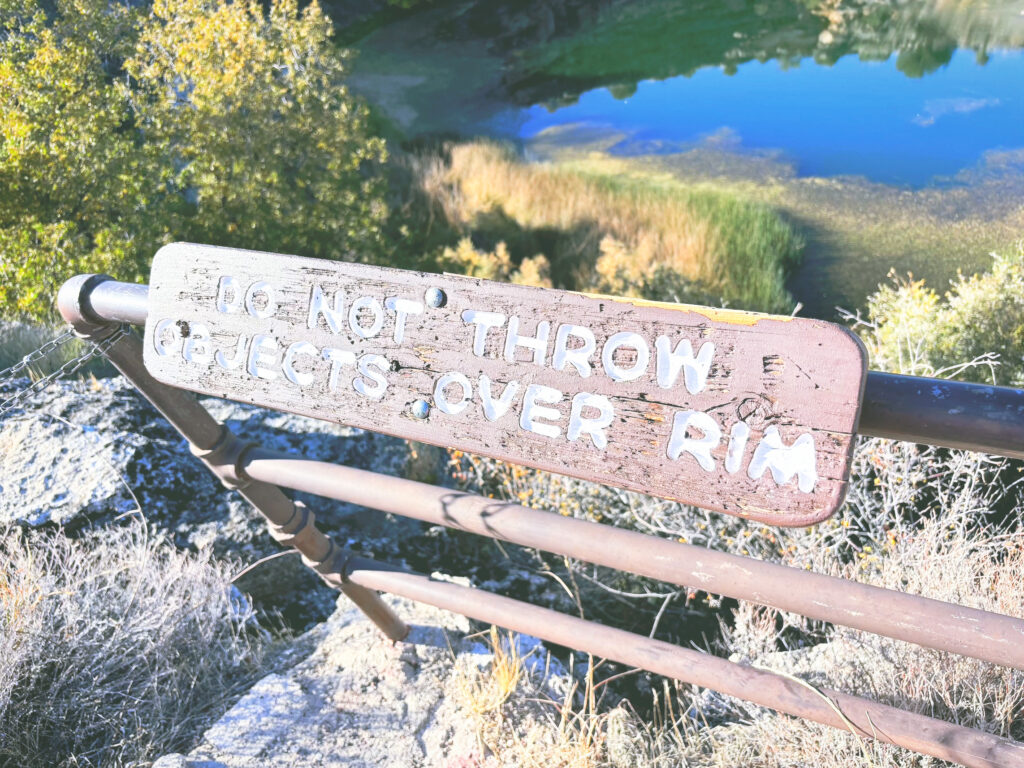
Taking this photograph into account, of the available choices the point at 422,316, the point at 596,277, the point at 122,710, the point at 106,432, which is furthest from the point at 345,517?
the point at 596,277

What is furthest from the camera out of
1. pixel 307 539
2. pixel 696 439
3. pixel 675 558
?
pixel 307 539

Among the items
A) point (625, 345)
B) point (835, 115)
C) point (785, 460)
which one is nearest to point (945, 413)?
point (785, 460)

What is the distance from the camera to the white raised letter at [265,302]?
4.88 ft

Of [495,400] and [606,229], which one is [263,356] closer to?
[495,400]

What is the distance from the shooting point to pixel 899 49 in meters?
14.7

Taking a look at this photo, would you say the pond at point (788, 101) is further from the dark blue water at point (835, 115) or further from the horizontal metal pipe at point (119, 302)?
the horizontal metal pipe at point (119, 302)

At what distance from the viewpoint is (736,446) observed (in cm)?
114

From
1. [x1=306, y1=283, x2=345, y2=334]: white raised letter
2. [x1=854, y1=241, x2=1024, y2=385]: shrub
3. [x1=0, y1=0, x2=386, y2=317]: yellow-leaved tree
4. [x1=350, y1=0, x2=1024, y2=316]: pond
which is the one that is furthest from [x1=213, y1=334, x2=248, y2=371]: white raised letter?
[x1=350, y1=0, x2=1024, y2=316]: pond

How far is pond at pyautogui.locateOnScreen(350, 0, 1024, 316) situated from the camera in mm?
9945

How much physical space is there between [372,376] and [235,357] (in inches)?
11.8

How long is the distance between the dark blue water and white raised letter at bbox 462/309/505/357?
36.3 feet

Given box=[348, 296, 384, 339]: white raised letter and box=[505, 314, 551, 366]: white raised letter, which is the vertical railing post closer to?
box=[348, 296, 384, 339]: white raised letter

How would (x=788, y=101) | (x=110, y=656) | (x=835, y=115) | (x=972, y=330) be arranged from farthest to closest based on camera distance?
(x=788, y=101)
(x=835, y=115)
(x=972, y=330)
(x=110, y=656)

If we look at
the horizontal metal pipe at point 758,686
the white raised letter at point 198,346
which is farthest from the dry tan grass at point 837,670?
the white raised letter at point 198,346
